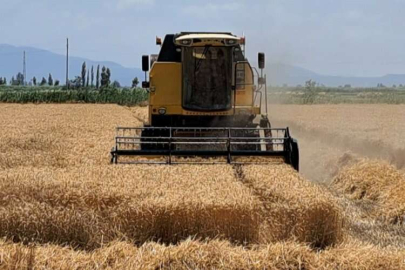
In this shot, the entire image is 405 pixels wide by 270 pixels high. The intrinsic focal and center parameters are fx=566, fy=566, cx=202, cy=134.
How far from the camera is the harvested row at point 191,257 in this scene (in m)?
5.50

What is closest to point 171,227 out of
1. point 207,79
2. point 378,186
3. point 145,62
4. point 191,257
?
point 191,257

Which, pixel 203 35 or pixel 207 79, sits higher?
pixel 203 35

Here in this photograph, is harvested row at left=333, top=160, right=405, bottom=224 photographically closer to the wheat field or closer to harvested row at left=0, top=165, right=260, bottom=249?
the wheat field

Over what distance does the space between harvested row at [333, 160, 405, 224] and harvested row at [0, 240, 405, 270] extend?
3118mm

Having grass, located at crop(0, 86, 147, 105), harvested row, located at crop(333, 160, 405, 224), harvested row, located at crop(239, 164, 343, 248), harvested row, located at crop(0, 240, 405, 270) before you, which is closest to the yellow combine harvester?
harvested row, located at crop(333, 160, 405, 224)

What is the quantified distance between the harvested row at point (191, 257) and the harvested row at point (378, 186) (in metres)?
3.12

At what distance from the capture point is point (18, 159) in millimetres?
10812

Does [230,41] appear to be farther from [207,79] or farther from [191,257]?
[191,257]

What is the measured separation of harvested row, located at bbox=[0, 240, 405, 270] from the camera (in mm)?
5496

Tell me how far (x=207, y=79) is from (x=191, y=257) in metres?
7.18

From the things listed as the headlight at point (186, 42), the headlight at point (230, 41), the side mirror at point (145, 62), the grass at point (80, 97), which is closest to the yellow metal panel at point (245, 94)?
the headlight at point (230, 41)

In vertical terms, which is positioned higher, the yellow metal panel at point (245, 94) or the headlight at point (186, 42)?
the headlight at point (186, 42)

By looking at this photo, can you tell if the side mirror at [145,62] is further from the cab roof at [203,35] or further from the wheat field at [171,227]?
the wheat field at [171,227]

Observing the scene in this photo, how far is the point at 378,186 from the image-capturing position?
10453mm
